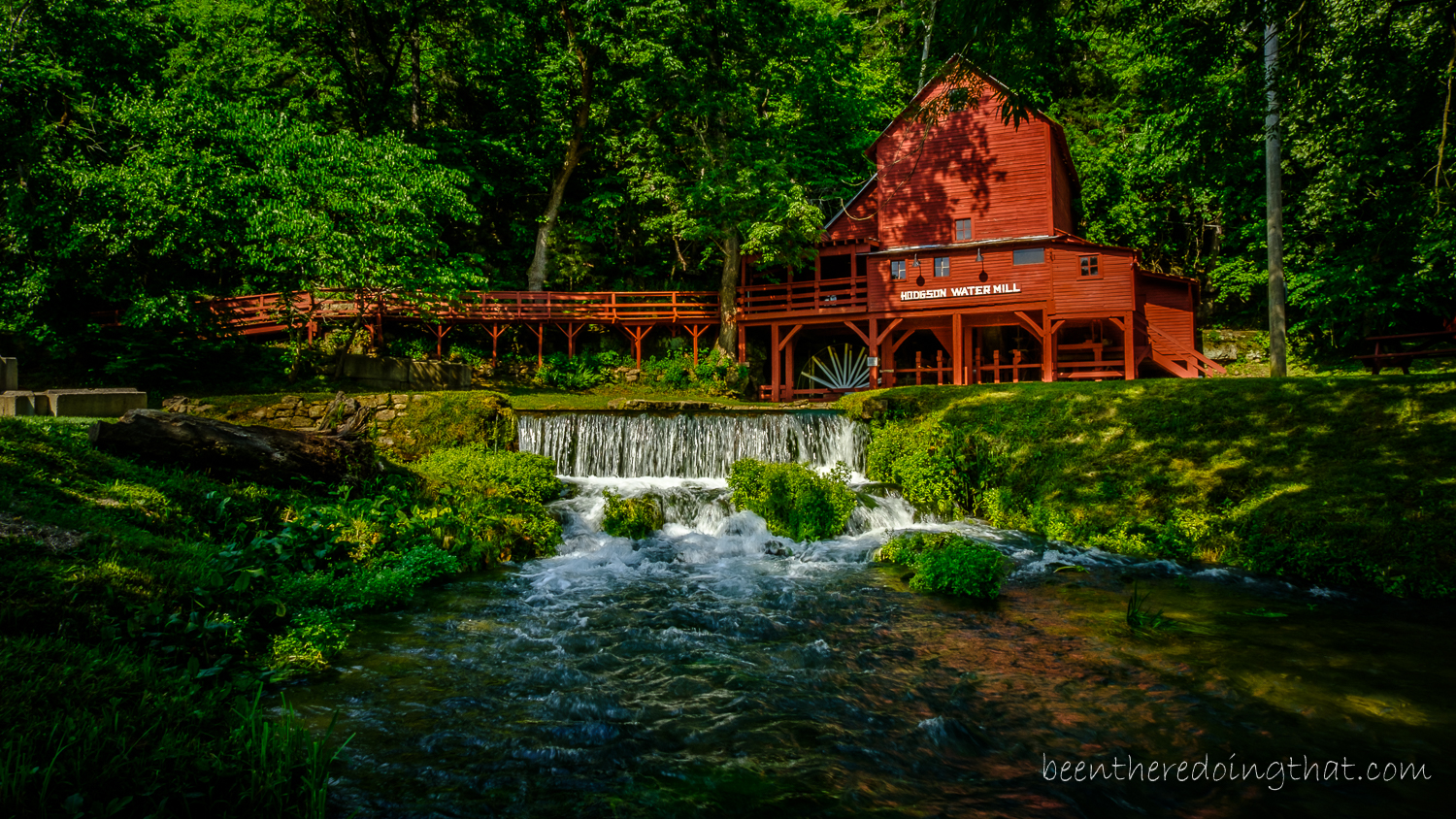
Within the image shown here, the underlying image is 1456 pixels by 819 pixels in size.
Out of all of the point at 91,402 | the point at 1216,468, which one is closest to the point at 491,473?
the point at 91,402

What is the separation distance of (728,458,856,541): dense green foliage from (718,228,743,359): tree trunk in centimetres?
1703

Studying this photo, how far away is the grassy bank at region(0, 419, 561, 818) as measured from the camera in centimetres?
352

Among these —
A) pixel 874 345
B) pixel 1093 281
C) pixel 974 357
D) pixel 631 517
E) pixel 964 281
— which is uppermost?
pixel 964 281

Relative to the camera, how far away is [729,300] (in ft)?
98.1

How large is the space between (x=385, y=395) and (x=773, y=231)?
1539 centimetres

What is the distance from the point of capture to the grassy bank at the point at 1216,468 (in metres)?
9.66

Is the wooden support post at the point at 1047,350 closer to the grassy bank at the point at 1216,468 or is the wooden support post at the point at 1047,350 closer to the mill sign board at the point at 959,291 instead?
the mill sign board at the point at 959,291

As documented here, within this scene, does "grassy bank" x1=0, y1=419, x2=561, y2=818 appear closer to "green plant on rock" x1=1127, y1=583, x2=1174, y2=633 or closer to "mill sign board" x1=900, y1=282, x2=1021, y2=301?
"green plant on rock" x1=1127, y1=583, x2=1174, y2=633

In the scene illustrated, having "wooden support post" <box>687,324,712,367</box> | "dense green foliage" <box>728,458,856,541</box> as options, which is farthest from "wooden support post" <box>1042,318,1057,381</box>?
"dense green foliage" <box>728,458,856,541</box>

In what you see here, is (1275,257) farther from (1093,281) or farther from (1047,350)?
(1047,350)

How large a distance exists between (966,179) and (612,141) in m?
14.5

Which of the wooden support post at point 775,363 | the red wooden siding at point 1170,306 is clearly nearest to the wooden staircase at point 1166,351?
the red wooden siding at point 1170,306

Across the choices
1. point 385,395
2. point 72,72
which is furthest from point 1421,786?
point 72,72

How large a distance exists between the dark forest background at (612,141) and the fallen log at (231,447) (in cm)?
948
